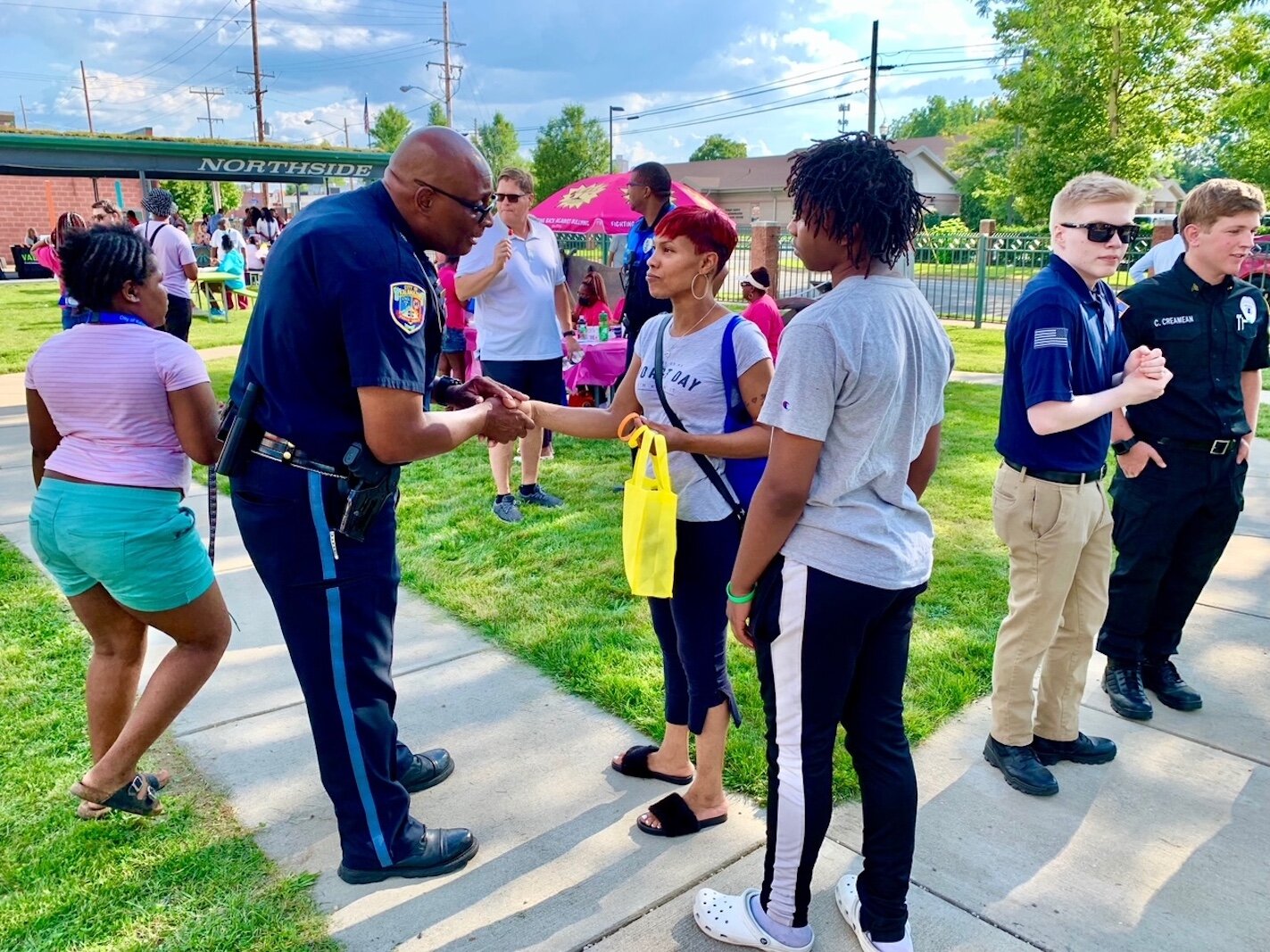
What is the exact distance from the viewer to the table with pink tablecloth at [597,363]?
8.10m

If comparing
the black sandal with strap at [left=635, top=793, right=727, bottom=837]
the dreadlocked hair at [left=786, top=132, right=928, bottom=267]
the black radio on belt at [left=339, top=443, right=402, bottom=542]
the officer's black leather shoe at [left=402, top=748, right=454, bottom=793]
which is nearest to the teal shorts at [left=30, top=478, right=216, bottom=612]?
the black radio on belt at [left=339, top=443, right=402, bottom=542]

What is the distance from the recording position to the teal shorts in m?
2.53

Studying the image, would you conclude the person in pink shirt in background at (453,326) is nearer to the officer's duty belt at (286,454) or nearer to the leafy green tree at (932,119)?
the officer's duty belt at (286,454)

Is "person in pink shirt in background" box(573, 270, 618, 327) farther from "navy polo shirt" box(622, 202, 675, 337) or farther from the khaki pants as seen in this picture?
the khaki pants

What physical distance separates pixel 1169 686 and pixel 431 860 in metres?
2.86

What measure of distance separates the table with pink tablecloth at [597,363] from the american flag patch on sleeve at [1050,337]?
18.0 feet

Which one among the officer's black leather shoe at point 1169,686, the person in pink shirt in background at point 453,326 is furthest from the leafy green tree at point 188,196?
the officer's black leather shoe at point 1169,686

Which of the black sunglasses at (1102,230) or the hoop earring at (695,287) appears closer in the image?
the hoop earring at (695,287)

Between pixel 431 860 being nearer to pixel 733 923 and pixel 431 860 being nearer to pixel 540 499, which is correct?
pixel 733 923

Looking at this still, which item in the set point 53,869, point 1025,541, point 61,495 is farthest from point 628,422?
point 53,869

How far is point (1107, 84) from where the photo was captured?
22.4 metres

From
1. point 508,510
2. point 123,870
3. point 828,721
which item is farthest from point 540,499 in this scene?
point 828,721

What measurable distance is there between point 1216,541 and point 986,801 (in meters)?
1.41

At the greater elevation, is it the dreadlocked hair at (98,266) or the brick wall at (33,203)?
the brick wall at (33,203)
